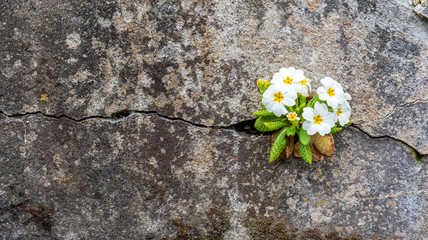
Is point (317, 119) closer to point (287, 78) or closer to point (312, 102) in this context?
point (312, 102)

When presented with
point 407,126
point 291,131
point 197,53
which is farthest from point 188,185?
point 407,126

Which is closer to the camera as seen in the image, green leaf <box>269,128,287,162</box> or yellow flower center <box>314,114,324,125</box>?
yellow flower center <box>314,114,324,125</box>

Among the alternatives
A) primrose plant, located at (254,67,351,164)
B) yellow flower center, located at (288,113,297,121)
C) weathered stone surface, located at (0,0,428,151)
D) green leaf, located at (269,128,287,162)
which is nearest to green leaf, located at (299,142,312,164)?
primrose plant, located at (254,67,351,164)

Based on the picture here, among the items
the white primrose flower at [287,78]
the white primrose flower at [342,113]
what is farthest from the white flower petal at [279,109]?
the white primrose flower at [342,113]

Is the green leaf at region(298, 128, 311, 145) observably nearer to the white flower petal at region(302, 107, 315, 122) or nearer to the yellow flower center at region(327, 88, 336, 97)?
the white flower petal at region(302, 107, 315, 122)

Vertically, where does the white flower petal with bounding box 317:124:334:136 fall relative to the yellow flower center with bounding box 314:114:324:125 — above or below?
below

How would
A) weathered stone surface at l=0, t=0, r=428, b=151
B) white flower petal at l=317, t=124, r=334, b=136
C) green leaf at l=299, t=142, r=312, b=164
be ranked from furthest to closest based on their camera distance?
weathered stone surface at l=0, t=0, r=428, b=151 → green leaf at l=299, t=142, r=312, b=164 → white flower petal at l=317, t=124, r=334, b=136

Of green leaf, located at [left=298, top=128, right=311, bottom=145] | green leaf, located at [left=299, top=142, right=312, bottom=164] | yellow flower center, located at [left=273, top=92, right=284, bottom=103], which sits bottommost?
green leaf, located at [left=299, top=142, right=312, bottom=164]

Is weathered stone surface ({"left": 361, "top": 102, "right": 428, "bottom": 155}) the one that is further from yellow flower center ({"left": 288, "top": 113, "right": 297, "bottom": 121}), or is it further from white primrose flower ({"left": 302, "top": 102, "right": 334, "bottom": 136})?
yellow flower center ({"left": 288, "top": 113, "right": 297, "bottom": 121})

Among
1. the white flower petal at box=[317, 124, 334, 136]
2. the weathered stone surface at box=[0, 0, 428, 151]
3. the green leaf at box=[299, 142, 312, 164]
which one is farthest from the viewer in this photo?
the weathered stone surface at box=[0, 0, 428, 151]
